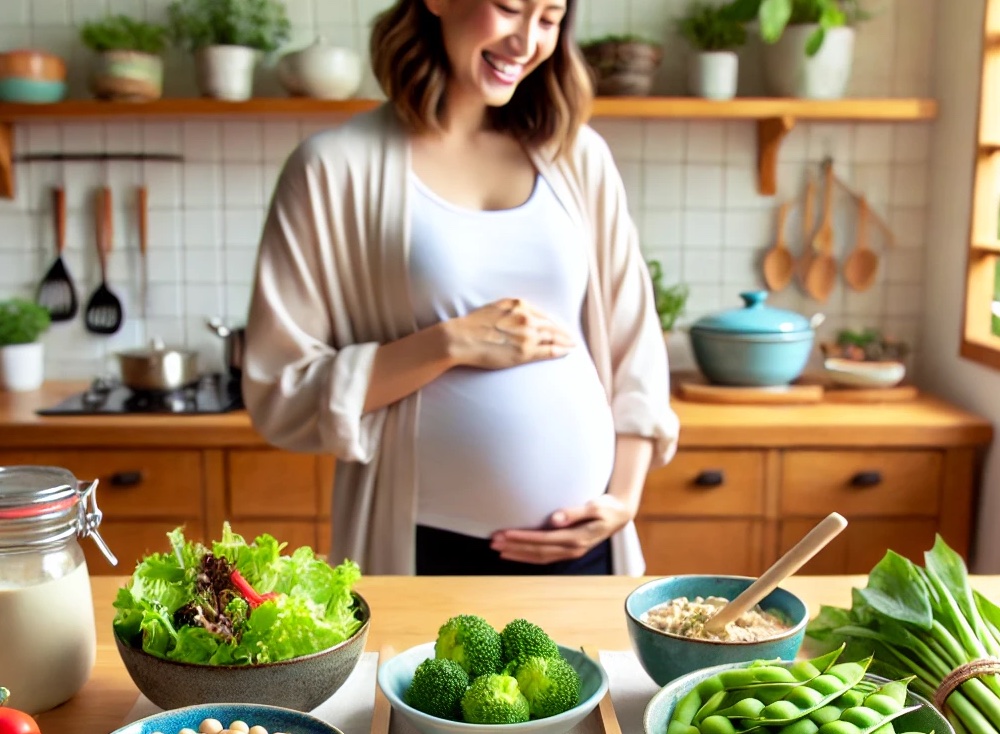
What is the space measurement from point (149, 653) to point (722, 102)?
2.21 m

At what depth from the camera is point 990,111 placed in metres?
2.57

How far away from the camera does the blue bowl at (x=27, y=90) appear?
270cm

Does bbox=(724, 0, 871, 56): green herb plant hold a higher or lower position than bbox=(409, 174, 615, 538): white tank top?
higher

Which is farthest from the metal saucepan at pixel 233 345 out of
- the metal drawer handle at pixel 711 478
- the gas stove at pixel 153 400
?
the metal drawer handle at pixel 711 478

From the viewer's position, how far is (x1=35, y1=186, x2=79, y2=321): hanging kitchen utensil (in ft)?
9.68

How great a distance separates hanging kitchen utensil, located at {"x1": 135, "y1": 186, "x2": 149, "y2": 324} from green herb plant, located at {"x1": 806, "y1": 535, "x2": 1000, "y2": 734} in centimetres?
238

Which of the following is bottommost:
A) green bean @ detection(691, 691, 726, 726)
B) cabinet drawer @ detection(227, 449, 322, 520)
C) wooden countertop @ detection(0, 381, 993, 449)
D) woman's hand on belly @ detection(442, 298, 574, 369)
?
cabinet drawer @ detection(227, 449, 322, 520)

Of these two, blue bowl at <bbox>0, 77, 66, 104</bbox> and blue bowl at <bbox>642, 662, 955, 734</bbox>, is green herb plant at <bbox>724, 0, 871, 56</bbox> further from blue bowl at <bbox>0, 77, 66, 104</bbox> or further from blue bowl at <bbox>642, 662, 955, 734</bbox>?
blue bowl at <bbox>642, 662, 955, 734</bbox>

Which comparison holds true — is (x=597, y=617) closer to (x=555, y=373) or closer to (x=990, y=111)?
(x=555, y=373)

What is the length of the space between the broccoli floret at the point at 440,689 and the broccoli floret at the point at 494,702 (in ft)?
0.03

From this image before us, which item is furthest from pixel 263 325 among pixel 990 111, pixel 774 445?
pixel 990 111

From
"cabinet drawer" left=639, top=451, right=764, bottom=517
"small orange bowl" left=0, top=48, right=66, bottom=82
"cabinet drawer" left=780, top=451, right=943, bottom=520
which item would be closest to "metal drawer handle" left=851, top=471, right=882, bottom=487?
"cabinet drawer" left=780, top=451, right=943, bottom=520


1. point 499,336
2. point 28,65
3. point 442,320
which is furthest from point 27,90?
point 499,336

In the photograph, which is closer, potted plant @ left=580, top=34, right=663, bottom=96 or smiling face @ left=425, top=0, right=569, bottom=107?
smiling face @ left=425, top=0, right=569, bottom=107
